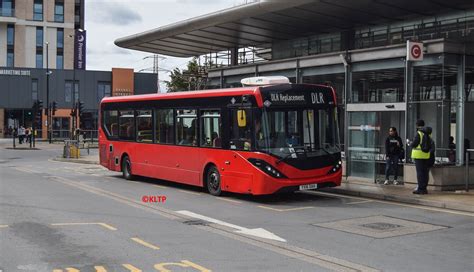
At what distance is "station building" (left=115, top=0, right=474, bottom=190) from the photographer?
14867 mm

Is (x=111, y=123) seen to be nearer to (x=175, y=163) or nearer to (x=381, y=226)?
(x=175, y=163)

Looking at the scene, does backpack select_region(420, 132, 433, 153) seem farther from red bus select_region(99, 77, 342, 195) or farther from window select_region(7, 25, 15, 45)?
window select_region(7, 25, 15, 45)

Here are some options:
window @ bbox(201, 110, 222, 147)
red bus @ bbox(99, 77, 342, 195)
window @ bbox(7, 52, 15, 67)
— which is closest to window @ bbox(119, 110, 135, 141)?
red bus @ bbox(99, 77, 342, 195)

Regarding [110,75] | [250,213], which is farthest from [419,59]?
[110,75]

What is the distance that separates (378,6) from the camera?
17.0 m

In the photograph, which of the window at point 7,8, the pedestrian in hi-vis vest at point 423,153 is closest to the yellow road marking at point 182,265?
the pedestrian in hi-vis vest at point 423,153

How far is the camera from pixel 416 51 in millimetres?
14625

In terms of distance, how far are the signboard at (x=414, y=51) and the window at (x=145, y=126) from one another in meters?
7.83

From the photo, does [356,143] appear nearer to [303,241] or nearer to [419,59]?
[419,59]

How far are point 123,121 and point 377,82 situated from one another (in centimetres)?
852

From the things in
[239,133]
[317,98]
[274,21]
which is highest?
[274,21]

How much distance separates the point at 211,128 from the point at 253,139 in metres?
1.87

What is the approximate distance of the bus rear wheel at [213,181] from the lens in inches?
534

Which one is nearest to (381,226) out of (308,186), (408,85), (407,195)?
(308,186)
